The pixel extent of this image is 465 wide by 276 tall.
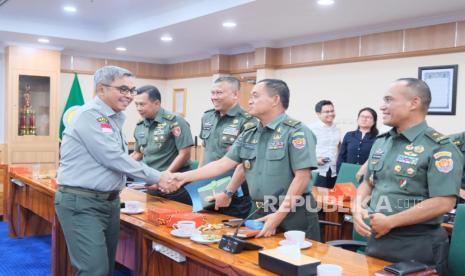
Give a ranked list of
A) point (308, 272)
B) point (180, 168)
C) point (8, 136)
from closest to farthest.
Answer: point (308, 272) < point (180, 168) < point (8, 136)

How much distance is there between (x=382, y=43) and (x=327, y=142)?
136 centimetres

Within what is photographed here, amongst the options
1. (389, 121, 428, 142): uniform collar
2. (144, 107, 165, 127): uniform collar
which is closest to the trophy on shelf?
(144, 107, 165, 127): uniform collar

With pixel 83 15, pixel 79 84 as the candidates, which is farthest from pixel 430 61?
pixel 79 84

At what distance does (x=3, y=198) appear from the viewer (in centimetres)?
541

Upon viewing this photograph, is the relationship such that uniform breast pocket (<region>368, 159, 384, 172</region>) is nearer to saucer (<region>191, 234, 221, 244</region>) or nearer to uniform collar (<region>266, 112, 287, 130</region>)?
uniform collar (<region>266, 112, 287, 130</region>)

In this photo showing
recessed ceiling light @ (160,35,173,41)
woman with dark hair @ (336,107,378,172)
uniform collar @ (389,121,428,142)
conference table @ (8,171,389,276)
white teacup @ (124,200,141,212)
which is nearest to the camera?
conference table @ (8,171,389,276)

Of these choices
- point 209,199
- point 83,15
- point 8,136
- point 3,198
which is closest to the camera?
point 209,199

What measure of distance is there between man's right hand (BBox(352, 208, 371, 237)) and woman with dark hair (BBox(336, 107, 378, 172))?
275 centimetres

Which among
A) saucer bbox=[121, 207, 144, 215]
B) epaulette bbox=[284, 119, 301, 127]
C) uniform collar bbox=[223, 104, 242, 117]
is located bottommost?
saucer bbox=[121, 207, 144, 215]

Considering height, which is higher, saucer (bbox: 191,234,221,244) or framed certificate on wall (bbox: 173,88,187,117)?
framed certificate on wall (bbox: 173,88,187,117)

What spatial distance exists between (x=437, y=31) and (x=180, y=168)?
125 inches

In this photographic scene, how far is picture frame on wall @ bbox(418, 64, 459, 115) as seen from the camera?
4680 mm

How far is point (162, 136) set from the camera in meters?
3.64

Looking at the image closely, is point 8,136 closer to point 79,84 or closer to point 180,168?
point 79,84
